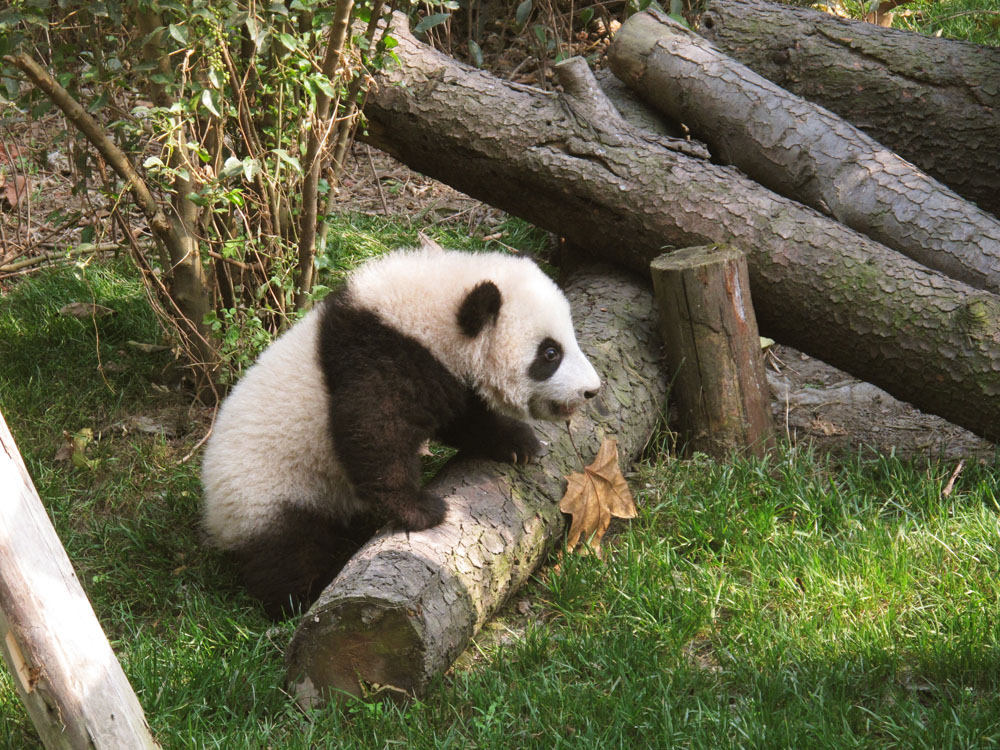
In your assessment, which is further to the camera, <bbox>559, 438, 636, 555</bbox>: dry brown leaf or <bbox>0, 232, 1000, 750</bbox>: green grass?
<bbox>559, 438, 636, 555</bbox>: dry brown leaf

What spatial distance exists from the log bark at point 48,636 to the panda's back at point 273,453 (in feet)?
3.72

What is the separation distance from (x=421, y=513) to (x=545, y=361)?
0.85 meters

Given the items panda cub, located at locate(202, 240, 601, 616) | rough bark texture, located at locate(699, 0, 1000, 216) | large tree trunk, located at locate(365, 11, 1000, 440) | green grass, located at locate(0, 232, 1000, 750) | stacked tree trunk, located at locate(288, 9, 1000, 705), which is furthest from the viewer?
rough bark texture, located at locate(699, 0, 1000, 216)

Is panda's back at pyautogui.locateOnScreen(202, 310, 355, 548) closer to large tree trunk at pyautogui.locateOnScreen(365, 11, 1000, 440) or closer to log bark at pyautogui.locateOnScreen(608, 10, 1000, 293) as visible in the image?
large tree trunk at pyautogui.locateOnScreen(365, 11, 1000, 440)

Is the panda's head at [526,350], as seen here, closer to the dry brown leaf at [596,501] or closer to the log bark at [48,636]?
the dry brown leaf at [596,501]

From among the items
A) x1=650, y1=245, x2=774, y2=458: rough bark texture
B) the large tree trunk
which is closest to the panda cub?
x1=650, y1=245, x2=774, y2=458: rough bark texture

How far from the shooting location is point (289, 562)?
3.84 m

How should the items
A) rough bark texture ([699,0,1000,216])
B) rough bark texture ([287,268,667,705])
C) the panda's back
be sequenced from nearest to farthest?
rough bark texture ([287,268,667,705])
the panda's back
rough bark texture ([699,0,1000,216])

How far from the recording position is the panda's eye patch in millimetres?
4023

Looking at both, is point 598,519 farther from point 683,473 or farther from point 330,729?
point 330,729

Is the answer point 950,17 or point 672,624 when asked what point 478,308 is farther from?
point 950,17

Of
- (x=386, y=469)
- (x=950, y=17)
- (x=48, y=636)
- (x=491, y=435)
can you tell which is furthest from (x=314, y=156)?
(x=950, y=17)

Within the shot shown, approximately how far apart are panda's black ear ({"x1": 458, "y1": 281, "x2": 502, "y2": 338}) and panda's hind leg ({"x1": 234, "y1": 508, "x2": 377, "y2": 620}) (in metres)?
1.02

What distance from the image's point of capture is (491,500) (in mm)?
3924
